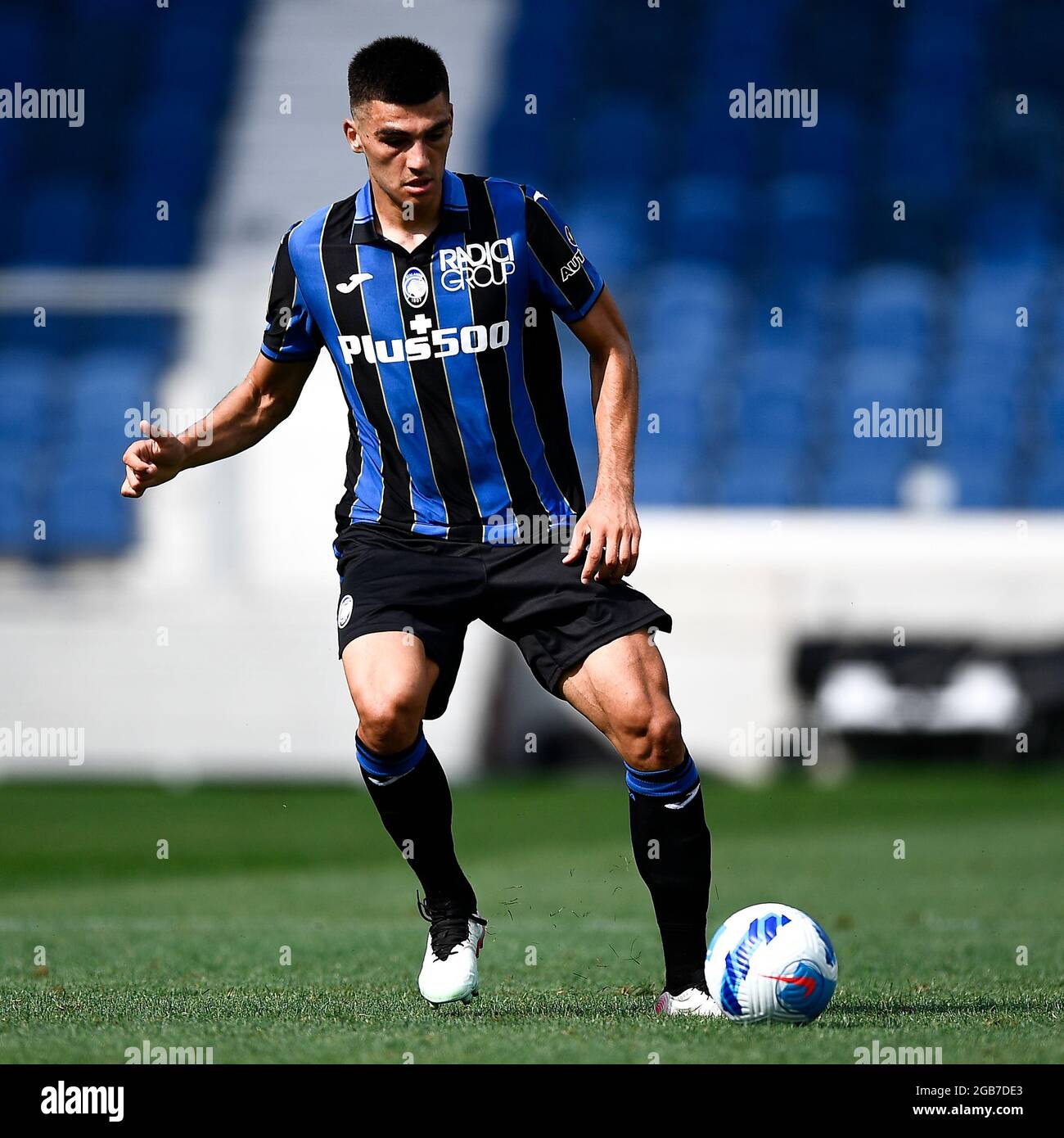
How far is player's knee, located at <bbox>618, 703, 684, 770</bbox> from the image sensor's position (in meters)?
4.09

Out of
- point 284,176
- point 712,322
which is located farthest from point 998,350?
point 284,176

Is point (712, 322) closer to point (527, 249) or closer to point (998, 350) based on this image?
point (998, 350)

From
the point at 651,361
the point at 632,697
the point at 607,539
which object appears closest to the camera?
the point at 632,697

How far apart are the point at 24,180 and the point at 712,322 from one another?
7.97 meters

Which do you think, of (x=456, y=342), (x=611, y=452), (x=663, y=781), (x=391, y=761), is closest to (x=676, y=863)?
(x=663, y=781)

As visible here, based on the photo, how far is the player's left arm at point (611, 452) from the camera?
4.19 meters

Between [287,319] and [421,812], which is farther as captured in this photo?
[287,319]

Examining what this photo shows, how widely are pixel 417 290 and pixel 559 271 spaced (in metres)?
0.36

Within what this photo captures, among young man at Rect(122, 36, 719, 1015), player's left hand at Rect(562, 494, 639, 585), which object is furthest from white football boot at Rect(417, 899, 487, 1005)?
player's left hand at Rect(562, 494, 639, 585)

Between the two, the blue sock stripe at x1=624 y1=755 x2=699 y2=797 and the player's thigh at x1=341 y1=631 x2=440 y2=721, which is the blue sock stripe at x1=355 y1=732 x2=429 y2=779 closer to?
the player's thigh at x1=341 y1=631 x2=440 y2=721

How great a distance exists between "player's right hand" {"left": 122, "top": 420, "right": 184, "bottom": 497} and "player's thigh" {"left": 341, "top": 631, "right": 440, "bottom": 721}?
686mm

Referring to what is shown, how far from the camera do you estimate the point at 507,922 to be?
22.5 feet

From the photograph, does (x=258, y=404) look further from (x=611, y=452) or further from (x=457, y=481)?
(x=611, y=452)

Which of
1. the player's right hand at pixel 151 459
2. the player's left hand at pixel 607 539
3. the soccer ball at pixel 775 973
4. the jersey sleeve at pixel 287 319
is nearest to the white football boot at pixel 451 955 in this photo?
the soccer ball at pixel 775 973
